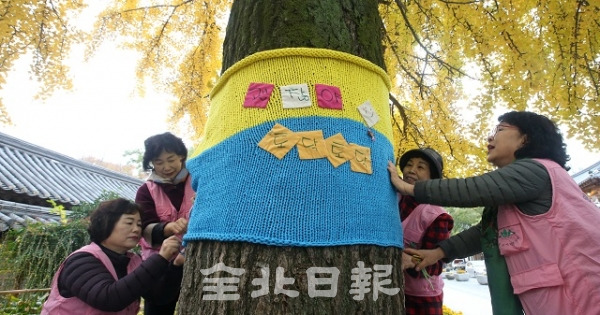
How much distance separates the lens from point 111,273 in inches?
69.3

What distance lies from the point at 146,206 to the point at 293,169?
117 centimetres

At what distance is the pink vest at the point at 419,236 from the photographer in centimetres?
186

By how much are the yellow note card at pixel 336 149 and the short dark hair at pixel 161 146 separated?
1195mm

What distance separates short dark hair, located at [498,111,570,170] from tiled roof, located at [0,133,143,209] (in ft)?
27.1

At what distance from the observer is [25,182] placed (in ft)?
25.4

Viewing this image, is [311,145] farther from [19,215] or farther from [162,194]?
[19,215]

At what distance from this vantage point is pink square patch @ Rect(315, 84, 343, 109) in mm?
1342

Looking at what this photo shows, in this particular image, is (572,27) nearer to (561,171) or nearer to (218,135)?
(561,171)

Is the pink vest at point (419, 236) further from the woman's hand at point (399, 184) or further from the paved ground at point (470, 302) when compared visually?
the paved ground at point (470, 302)

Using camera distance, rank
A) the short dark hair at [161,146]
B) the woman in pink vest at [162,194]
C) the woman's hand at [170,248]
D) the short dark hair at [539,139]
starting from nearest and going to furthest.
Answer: the short dark hair at [539,139]
the woman's hand at [170,248]
the woman in pink vest at [162,194]
the short dark hair at [161,146]

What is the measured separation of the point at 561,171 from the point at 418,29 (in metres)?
2.92

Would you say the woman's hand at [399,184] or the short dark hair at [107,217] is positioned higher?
the woman's hand at [399,184]

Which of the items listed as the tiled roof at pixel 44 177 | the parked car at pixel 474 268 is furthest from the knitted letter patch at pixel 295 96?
the parked car at pixel 474 268

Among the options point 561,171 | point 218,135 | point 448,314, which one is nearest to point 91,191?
point 448,314
